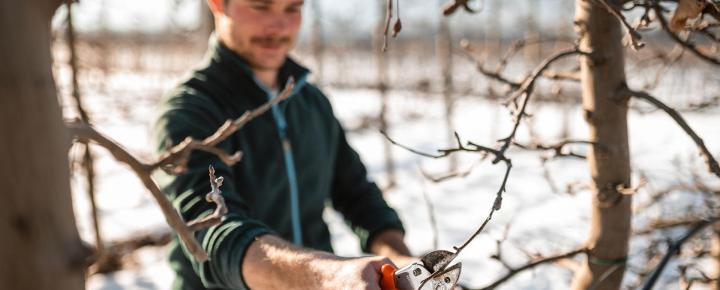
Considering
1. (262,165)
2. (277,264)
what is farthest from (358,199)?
(277,264)

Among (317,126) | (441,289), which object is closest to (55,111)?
(441,289)

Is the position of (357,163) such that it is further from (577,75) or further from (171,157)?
(171,157)

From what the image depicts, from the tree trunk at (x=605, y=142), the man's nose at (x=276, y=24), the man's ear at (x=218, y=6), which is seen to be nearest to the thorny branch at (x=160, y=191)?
the tree trunk at (x=605, y=142)

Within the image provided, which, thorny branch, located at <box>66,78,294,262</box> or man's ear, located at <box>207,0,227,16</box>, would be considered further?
man's ear, located at <box>207,0,227,16</box>

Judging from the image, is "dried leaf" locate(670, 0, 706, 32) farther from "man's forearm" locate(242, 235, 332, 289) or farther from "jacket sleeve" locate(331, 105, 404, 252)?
"jacket sleeve" locate(331, 105, 404, 252)

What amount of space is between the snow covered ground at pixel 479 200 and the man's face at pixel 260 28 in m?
0.61

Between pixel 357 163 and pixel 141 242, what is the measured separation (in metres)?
3.57

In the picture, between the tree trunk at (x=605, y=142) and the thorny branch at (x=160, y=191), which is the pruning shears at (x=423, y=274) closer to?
the thorny branch at (x=160, y=191)

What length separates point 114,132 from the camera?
37.2 feet

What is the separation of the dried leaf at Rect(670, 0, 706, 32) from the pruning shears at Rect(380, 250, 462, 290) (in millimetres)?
666

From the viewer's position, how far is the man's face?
→ 1902 mm

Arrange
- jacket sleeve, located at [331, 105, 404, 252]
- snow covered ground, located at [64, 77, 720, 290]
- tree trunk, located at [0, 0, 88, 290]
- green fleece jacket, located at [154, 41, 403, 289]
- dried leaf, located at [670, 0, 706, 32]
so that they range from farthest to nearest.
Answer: snow covered ground, located at [64, 77, 720, 290], jacket sleeve, located at [331, 105, 404, 252], green fleece jacket, located at [154, 41, 403, 289], dried leaf, located at [670, 0, 706, 32], tree trunk, located at [0, 0, 88, 290]

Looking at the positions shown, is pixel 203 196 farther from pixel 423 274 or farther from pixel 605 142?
pixel 605 142

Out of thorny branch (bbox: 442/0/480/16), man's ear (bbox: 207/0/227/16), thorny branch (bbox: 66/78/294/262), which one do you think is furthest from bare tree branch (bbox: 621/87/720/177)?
man's ear (bbox: 207/0/227/16)
